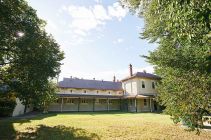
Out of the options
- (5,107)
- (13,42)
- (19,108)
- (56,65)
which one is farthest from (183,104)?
(19,108)

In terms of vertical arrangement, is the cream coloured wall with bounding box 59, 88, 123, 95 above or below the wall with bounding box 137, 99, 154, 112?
above

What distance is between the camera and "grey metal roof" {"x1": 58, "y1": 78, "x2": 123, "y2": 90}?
4618cm

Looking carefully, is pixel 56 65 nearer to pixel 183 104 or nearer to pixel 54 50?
pixel 54 50

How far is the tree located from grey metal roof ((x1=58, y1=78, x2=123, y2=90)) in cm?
3462

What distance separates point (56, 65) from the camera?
57.5 feet

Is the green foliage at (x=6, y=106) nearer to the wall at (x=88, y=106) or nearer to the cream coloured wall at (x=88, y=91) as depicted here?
the wall at (x=88, y=106)

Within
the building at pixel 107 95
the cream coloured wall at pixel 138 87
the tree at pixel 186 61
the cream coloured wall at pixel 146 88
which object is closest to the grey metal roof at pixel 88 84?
the building at pixel 107 95

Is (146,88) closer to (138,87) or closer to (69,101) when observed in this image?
(138,87)

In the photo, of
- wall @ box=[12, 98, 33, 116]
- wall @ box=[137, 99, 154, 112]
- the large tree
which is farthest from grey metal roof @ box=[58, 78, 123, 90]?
the large tree

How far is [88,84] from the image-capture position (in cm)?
4934

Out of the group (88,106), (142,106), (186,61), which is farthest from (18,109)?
(186,61)

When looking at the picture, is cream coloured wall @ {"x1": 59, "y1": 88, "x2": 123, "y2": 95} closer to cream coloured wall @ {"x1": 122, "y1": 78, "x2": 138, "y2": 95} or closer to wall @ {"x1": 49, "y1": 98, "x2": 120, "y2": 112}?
wall @ {"x1": 49, "y1": 98, "x2": 120, "y2": 112}

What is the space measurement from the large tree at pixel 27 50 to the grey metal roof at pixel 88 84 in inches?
1083

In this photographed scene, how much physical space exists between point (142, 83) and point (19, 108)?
24.9m
